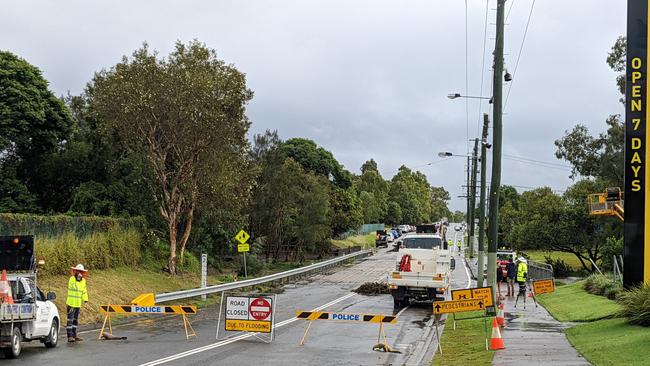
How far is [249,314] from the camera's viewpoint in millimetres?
16469

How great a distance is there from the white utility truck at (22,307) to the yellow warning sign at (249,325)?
13.2 ft

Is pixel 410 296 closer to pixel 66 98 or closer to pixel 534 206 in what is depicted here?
pixel 66 98

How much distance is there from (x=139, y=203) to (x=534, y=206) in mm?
40472

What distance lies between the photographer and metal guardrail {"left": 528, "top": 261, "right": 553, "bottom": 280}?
3659 cm

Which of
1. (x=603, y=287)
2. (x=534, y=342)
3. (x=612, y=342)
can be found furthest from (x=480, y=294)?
(x=603, y=287)

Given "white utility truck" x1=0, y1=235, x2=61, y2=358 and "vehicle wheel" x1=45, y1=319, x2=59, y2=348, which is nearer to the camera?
"white utility truck" x1=0, y1=235, x2=61, y2=358

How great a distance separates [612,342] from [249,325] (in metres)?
8.09

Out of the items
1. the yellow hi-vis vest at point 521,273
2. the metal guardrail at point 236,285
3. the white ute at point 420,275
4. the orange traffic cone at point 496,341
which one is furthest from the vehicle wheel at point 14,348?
the yellow hi-vis vest at point 521,273

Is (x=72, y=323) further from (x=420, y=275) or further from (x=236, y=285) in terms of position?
(x=236, y=285)

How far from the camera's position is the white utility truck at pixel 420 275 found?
90.0 feet

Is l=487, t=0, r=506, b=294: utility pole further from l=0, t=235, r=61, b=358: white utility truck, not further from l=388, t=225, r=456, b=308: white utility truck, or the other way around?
l=0, t=235, r=61, b=358: white utility truck

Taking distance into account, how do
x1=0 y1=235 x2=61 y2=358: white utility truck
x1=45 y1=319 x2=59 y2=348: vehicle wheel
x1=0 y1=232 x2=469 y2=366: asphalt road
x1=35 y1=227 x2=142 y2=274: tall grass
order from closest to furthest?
x1=0 y1=235 x2=61 y2=358: white utility truck < x1=0 y1=232 x2=469 y2=366: asphalt road < x1=45 y1=319 x2=59 y2=348: vehicle wheel < x1=35 y1=227 x2=142 y2=274: tall grass

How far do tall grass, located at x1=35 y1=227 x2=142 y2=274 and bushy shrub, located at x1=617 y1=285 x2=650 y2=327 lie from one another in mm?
18083

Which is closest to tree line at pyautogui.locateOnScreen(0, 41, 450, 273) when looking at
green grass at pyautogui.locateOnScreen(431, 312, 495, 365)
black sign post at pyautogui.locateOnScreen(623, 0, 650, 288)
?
green grass at pyautogui.locateOnScreen(431, 312, 495, 365)
